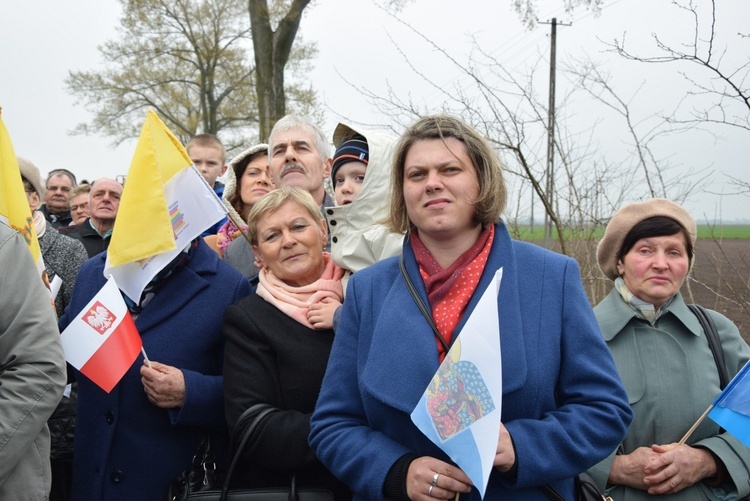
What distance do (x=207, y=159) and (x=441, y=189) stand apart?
11.8 feet

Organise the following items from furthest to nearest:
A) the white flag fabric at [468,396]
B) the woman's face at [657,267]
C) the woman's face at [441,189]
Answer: the woman's face at [657,267] → the woman's face at [441,189] → the white flag fabric at [468,396]

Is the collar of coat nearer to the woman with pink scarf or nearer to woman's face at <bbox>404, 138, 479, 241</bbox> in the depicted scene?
woman's face at <bbox>404, 138, 479, 241</bbox>

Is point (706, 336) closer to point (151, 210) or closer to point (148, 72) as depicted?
point (151, 210)

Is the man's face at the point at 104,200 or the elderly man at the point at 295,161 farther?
the man's face at the point at 104,200

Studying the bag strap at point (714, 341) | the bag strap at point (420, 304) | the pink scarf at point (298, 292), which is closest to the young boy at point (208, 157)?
the pink scarf at point (298, 292)

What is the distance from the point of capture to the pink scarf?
8.44 feet

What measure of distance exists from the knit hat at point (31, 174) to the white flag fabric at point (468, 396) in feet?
9.21

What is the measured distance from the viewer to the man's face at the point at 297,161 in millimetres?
3406

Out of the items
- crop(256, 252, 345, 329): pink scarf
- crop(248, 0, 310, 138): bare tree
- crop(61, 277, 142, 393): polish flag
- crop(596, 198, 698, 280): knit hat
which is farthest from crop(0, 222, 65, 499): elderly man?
crop(248, 0, 310, 138): bare tree

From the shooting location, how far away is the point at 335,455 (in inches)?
78.8

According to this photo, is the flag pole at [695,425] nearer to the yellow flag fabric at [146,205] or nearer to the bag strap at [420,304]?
the bag strap at [420,304]

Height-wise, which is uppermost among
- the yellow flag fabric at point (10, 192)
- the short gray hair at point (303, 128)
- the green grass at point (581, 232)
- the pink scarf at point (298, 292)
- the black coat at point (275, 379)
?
the short gray hair at point (303, 128)

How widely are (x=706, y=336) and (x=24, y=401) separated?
241 cm

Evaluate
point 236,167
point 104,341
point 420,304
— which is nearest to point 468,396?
point 420,304
